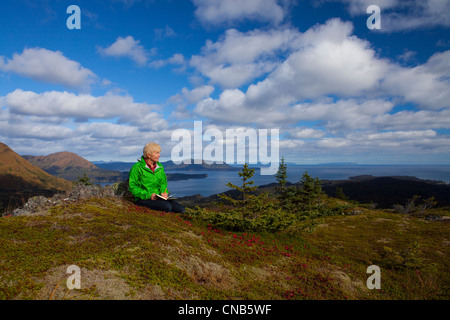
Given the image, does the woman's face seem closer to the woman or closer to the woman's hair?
the woman

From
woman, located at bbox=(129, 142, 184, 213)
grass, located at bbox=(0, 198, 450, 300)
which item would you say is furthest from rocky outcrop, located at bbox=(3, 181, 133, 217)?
woman, located at bbox=(129, 142, 184, 213)

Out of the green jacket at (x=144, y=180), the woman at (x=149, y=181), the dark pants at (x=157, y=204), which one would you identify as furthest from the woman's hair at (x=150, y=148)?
the dark pants at (x=157, y=204)

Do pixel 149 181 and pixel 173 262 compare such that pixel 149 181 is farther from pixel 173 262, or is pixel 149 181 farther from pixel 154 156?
pixel 173 262

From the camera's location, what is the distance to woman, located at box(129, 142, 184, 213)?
941 centimetres

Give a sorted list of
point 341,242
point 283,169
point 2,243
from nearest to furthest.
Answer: point 2,243 < point 341,242 < point 283,169

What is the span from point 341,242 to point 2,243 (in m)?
13.3

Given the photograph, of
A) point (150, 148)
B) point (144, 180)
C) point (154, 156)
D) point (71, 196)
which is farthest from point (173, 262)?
point (71, 196)

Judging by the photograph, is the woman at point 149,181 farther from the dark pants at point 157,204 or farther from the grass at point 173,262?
the grass at point 173,262

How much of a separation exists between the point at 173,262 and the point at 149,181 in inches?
198

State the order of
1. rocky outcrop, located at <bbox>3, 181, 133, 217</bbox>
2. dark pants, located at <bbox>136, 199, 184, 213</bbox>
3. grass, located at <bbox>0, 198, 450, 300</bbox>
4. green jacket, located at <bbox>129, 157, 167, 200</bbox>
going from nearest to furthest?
1. grass, located at <bbox>0, 198, 450, 300</bbox>
2. rocky outcrop, located at <bbox>3, 181, 133, 217</bbox>
3. green jacket, located at <bbox>129, 157, 167, 200</bbox>
4. dark pants, located at <bbox>136, 199, 184, 213</bbox>
